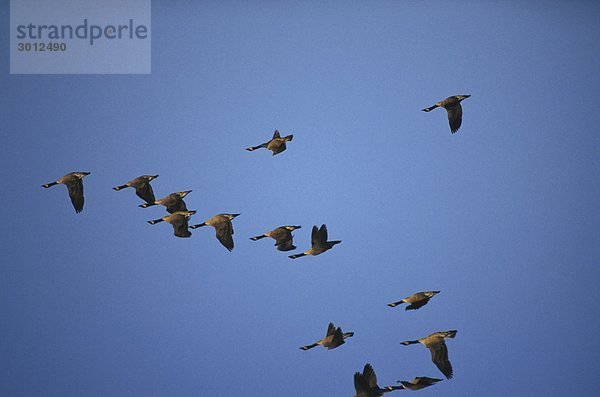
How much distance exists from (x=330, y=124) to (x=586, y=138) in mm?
1047

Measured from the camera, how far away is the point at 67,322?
398 cm

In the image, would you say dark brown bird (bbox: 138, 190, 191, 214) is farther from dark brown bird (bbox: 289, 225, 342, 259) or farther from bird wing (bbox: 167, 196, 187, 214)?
dark brown bird (bbox: 289, 225, 342, 259)

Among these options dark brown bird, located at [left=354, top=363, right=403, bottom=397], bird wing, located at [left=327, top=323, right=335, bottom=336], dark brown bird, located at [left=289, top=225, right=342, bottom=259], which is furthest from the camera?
bird wing, located at [left=327, top=323, right=335, bottom=336]

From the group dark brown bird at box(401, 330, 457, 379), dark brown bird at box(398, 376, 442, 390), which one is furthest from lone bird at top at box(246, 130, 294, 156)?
dark brown bird at box(398, 376, 442, 390)

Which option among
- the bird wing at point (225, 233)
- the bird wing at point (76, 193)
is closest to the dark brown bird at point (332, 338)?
the bird wing at point (225, 233)

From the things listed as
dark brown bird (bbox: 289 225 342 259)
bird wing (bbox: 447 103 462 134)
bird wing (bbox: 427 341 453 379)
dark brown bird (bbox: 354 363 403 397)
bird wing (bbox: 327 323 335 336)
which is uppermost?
bird wing (bbox: 447 103 462 134)

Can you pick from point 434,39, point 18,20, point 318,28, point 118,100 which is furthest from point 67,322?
point 434,39

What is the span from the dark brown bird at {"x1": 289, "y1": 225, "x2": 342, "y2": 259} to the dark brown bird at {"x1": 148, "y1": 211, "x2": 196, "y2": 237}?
463mm

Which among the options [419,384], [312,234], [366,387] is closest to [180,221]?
[312,234]

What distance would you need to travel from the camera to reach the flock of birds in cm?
354

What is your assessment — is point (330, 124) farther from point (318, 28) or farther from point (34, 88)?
point (34, 88)

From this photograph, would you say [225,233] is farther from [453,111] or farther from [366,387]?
[453,111]

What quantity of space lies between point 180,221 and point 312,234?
507 mm

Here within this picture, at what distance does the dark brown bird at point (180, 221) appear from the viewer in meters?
3.69
